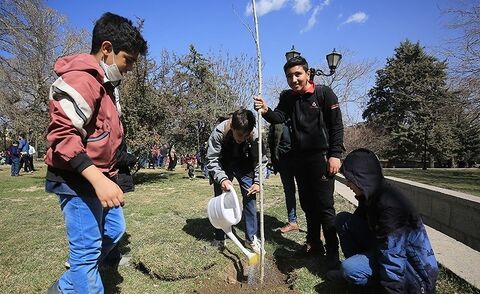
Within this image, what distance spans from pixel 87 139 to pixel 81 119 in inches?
6.0

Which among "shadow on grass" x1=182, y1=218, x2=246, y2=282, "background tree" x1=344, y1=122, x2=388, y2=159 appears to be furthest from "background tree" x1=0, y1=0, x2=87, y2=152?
"background tree" x1=344, y1=122, x2=388, y2=159

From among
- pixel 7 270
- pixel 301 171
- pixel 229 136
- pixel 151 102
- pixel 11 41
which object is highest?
pixel 11 41

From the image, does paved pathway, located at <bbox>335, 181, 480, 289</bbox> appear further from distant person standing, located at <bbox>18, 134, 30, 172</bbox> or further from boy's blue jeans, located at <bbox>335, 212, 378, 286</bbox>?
distant person standing, located at <bbox>18, 134, 30, 172</bbox>

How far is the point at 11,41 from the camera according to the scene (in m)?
17.1

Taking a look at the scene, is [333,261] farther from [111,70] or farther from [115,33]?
[115,33]

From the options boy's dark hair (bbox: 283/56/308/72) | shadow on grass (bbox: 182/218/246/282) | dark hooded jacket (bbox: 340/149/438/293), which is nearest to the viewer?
dark hooded jacket (bbox: 340/149/438/293)

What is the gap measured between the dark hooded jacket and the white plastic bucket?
1.09 m

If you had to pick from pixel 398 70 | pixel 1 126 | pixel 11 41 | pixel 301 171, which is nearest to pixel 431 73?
pixel 398 70

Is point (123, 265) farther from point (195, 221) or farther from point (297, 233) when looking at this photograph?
point (297, 233)

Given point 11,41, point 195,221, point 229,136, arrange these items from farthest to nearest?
point 11,41 < point 195,221 < point 229,136

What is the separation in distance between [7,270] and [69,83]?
2330 mm

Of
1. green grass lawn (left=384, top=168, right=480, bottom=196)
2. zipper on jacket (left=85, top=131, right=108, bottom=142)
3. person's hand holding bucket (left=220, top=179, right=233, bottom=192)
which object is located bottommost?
green grass lawn (left=384, top=168, right=480, bottom=196)

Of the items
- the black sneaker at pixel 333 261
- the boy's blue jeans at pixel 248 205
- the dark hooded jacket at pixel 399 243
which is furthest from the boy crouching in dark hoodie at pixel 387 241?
the boy's blue jeans at pixel 248 205

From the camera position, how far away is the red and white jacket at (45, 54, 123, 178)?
5.60 feet
